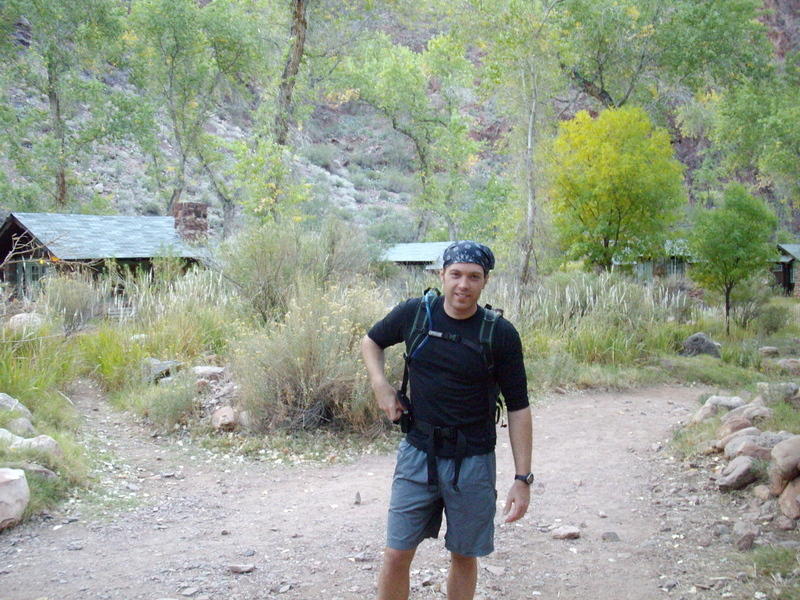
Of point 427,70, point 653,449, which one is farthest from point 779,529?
point 427,70

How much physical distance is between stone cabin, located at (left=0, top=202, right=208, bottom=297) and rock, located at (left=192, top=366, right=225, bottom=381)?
253 inches

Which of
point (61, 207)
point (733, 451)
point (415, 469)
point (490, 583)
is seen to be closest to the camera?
point (415, 469)

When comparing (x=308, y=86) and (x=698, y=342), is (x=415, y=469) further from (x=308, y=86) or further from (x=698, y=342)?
(x=308, y=86)

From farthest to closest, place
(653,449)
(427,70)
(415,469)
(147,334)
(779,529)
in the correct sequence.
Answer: (427,70)
(147,334)
(653,449)
(779,529)
(415,469)

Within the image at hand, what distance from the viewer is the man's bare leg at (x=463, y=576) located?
10.3 ft

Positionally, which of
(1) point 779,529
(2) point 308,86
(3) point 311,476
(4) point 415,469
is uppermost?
(2) point 308,86

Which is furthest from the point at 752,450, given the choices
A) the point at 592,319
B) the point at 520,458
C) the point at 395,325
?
the point at 592,319

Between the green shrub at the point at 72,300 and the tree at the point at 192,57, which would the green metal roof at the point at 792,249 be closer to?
the tree at the point at 192,57

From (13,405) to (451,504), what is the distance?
16.7 feet

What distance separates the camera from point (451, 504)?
10.0 ft

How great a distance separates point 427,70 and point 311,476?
107 ft

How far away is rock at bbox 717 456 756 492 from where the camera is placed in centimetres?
548

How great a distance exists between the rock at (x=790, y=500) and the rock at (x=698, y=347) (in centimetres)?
909

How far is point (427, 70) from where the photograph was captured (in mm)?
36438
